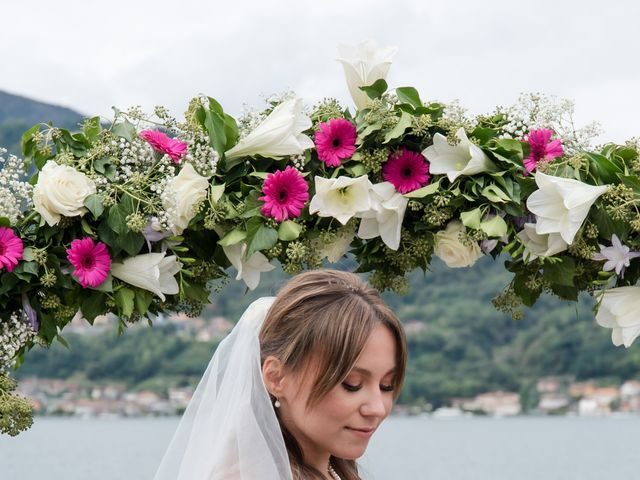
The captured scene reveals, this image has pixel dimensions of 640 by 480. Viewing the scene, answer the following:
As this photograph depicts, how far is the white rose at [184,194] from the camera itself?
18.0ft

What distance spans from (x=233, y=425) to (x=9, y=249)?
1.97 m

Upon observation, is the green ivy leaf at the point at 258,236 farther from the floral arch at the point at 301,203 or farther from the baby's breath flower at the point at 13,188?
the baby's breath flower at the point at 13,188

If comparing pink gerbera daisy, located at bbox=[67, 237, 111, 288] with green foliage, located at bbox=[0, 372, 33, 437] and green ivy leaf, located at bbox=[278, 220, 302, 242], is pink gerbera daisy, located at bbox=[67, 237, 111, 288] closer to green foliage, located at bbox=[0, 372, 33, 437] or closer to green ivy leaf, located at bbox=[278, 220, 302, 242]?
green foliage, located at bbox=[0, 372, 33, 437]

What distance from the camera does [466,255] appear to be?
217 inches

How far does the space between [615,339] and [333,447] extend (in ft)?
7.65

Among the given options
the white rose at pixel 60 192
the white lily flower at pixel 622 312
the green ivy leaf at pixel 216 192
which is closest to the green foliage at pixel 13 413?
the white rose at pixel 60 192

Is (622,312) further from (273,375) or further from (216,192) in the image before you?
(273,375)

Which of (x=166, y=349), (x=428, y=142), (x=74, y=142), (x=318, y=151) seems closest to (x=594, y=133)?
(x=428, y=142)

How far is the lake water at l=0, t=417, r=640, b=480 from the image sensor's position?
211 ft

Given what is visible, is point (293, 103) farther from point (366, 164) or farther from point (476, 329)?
point (476, 329)

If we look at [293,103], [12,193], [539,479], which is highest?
[293,103]

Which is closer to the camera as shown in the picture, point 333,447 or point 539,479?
point 333,447

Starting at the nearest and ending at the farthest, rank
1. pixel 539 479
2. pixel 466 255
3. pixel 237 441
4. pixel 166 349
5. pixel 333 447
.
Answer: pixel 333 447, pixel 237 441, pixel 466 255, pixel 166 349, pixel 539 479

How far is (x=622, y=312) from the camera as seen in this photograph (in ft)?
18.2
